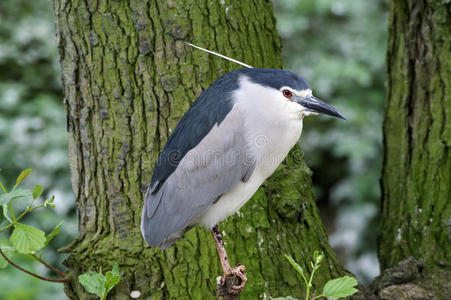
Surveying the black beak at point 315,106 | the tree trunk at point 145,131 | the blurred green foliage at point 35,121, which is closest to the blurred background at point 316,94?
the blurred green foliage at point 35,121

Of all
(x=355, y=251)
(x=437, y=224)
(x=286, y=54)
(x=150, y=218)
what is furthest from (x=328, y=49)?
(x=150, y=218)

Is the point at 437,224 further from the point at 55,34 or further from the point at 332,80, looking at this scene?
the point at 332,80

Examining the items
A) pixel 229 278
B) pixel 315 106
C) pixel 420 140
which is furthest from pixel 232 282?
pixel 420 140

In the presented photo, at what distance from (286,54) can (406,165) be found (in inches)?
101

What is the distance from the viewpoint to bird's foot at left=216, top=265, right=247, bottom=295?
1750 millimetres

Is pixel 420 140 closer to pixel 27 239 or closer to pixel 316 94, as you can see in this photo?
pixel 27 239

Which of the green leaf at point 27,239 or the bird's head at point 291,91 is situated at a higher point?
the bird's head at point 291,91

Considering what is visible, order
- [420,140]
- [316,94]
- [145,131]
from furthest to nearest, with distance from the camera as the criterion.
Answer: [316,94] → [420,140] → [145,131]

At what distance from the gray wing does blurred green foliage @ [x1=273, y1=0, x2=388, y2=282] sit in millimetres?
2491

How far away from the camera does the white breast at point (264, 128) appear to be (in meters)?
1.67

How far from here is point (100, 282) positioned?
176 centimetres

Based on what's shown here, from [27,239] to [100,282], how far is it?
292 mm

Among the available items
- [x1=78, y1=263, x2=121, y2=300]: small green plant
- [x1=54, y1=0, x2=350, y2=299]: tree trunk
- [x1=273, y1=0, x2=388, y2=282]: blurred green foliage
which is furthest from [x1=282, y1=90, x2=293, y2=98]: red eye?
[x1=273, y1=0, x2=388, y2=282]: blurred green foliage

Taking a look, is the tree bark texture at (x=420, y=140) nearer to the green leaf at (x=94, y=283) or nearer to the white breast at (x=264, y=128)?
the white breast at (x=264, y=128)
